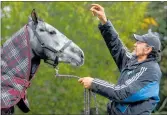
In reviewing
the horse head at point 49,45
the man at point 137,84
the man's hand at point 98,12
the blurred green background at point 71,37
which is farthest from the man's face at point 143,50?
the blurred green background at point 71,37

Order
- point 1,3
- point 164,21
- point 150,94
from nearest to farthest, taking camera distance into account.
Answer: point 150,94 → point 1,3 → point 164,21

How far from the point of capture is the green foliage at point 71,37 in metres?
11.3

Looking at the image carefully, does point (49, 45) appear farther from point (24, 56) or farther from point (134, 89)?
point (134, 89)

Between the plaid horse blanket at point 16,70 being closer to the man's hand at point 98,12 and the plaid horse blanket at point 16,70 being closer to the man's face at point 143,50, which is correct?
the man's hand at point 98,12

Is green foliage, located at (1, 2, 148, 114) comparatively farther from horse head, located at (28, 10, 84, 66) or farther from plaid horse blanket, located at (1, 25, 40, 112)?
plaid horse blanket, located at (1, 25, 40, 112)

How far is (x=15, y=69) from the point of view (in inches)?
198

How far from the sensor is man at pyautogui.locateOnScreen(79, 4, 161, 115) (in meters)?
Answer: 4.32

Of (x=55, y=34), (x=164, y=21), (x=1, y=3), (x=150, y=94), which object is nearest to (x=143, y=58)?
(x=150, y=94)

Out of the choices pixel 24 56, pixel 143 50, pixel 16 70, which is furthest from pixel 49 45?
pixel 143 50

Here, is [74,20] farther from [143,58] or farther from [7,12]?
[143,58]

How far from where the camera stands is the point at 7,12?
1136 centimetres

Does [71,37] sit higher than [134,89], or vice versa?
[71,37]

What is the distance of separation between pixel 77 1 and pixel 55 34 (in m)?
6.30

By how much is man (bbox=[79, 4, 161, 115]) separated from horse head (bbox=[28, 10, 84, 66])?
866mm
